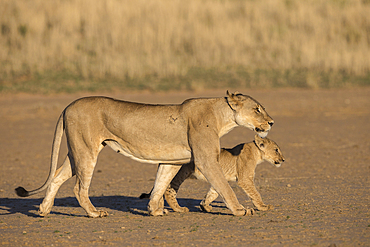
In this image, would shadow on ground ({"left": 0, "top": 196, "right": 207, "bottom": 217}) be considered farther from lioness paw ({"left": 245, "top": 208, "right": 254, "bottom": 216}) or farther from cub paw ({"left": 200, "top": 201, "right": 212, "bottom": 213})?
lioness paw ({"left": 245, "top": 208, "right": 254, "bottom": 216})

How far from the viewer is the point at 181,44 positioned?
3012 cm

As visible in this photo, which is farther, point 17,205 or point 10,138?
point 10,138

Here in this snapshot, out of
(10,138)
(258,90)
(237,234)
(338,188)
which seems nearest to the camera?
(237,234)

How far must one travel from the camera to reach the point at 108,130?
8133 millimetres

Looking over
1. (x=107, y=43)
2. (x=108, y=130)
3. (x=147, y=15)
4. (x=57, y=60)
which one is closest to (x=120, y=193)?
(x=108, y=130)

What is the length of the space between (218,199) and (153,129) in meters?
2.49

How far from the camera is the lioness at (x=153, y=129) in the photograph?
8.03 m

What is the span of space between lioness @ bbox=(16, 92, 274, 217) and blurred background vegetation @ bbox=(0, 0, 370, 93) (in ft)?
52.7

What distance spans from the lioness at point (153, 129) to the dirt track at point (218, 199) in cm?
59

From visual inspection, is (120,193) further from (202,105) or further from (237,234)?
(237,234)

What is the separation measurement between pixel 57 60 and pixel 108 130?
20.3m

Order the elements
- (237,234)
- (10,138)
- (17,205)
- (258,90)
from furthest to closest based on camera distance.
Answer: (258,90) < (10,138) < (17,205) < (237,234)

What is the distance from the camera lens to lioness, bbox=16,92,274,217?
803 centimetres

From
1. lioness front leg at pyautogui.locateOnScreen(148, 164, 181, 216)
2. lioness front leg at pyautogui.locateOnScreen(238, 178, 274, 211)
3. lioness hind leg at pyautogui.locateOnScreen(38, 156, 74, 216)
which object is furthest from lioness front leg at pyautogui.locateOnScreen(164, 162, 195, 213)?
lioness hind leg at pyautogui.locateOnScreen(38, 156, 74, 216)
